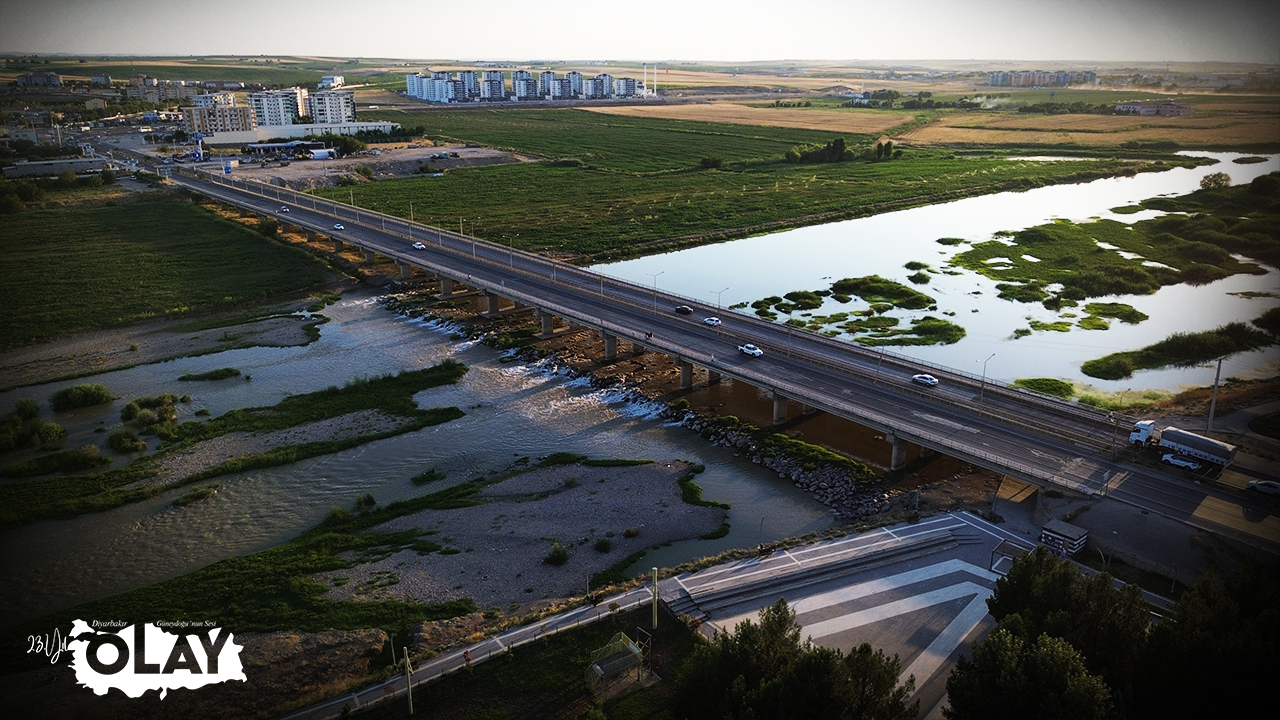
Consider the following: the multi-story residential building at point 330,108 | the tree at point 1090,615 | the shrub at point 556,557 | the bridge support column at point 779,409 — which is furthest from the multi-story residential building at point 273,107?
the tree at point 1090,615

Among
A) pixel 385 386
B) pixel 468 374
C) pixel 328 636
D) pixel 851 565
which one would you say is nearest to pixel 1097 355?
pixel 851 565

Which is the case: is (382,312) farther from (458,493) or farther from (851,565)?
(851,565)

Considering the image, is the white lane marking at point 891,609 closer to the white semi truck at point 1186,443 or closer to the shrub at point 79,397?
the white semi truck at point 1186,443

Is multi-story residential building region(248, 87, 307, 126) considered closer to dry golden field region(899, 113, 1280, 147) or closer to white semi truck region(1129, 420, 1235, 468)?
dry golden field region(899, 113, 1280, 147)

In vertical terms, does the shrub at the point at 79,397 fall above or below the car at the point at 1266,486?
below

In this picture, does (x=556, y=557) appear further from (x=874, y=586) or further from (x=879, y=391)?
(x=879, y=391)

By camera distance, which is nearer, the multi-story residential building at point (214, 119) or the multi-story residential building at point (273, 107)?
the multi-story residential building at point (214, 119)

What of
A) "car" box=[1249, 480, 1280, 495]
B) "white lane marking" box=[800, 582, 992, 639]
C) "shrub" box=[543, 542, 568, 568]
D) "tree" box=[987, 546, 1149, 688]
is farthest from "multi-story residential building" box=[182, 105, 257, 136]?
"car" box=[1249, 480, 1280, 495]
